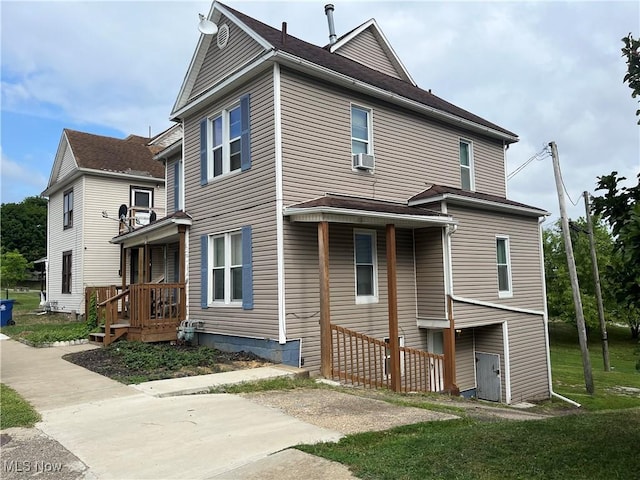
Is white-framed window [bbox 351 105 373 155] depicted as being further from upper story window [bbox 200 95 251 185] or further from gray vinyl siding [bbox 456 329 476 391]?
gray vinyl siding [bbox 456 329 476 391]

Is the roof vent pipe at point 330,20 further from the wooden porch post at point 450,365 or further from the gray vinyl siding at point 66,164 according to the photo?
the gray vinyl siding at point 66,164

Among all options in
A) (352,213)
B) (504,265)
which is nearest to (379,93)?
(352,213)

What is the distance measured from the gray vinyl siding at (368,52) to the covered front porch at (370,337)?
5.26 metres

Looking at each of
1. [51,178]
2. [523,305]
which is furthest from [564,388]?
[51,178]

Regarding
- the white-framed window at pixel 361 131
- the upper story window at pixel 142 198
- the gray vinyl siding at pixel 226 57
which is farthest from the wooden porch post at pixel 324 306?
the upper story window at pixel 142 198

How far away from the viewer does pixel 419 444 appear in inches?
191

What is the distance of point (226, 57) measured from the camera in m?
12.0

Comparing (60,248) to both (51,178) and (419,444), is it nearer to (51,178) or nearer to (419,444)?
(51,178)

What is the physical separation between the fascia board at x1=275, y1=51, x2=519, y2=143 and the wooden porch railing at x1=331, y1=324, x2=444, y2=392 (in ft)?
17.4

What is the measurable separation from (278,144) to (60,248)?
16.5 metres

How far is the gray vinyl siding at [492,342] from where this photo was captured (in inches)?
500

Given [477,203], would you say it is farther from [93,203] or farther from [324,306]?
[93,203]

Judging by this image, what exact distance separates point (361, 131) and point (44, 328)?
503 inches

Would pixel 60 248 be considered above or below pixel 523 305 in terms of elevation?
above
